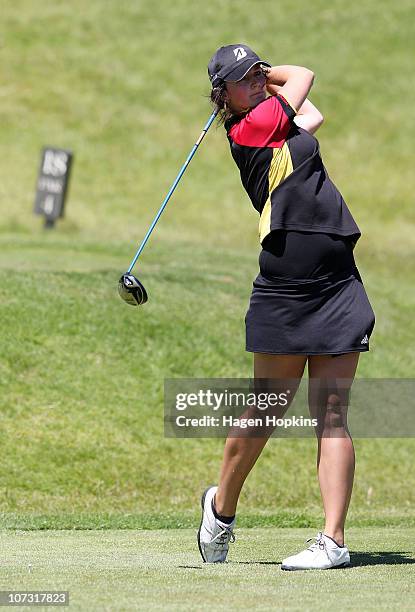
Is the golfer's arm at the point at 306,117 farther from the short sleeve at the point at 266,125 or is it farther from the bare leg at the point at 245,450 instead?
the bare leg at the point at 245,450

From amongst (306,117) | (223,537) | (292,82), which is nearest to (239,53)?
(292,82)

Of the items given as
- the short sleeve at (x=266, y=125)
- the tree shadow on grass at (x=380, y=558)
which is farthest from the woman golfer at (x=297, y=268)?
the tree shadow on grass at (x=380, y=558)

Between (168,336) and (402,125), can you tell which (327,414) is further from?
(402,125)

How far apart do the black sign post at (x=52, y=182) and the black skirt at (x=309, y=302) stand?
1616 centimetres

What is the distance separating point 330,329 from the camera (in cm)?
514

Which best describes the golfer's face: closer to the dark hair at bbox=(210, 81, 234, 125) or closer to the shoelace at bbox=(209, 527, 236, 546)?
the dark hair at bbox=(210, 81, 234, 125)

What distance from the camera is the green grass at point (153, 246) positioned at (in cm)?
945

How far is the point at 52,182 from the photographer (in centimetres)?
2156

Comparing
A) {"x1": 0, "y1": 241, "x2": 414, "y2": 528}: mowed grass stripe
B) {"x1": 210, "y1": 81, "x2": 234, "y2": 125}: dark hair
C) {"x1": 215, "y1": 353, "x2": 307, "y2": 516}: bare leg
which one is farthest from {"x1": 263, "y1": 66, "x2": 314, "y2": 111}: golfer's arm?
{"x1": 0, "y1": 241, "x2": 414, "y2": 528}: mowed grass stripe

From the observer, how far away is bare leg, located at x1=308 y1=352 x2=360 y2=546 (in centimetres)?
514

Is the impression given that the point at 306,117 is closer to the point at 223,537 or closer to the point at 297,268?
the point at 297,268

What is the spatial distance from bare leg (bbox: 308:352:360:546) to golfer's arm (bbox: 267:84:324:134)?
100 centimetres

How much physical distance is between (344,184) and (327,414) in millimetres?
23220

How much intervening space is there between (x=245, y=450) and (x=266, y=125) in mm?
1356
